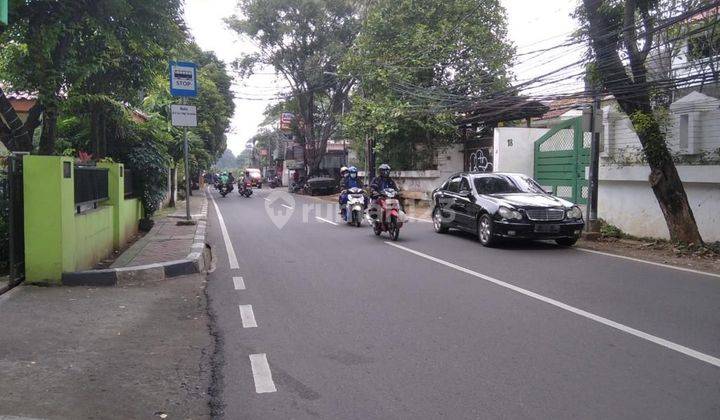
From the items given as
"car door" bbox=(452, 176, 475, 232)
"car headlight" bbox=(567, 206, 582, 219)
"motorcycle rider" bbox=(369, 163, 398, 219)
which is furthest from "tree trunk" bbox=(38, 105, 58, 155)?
"car headlight" bbox=(567, 206, 582, 219)

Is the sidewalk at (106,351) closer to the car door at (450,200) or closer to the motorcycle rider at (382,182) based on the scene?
the motorcycle rider at (382,182)

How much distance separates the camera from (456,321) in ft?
19.1

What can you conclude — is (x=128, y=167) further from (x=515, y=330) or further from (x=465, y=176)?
(x=515, y=330)

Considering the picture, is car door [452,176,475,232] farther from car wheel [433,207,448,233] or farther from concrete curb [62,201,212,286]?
concrete curb [62,201,212,286]

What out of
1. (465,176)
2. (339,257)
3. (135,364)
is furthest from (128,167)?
(135,364)

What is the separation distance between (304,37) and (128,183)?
25.6 m

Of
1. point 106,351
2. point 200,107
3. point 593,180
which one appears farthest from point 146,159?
point 200,107

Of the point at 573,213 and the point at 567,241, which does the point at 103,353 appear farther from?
the point at 567,241

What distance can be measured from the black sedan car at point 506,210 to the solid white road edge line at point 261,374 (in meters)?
7.07

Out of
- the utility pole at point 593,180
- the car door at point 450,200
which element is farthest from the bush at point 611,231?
the car door at point 450,200

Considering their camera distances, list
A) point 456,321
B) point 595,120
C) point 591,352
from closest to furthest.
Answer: point 591,352
point 456,321
point 595,120

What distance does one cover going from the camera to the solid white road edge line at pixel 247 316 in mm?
5785

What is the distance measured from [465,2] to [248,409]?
71.8ft

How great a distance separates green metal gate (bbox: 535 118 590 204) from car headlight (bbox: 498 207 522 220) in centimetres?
555
